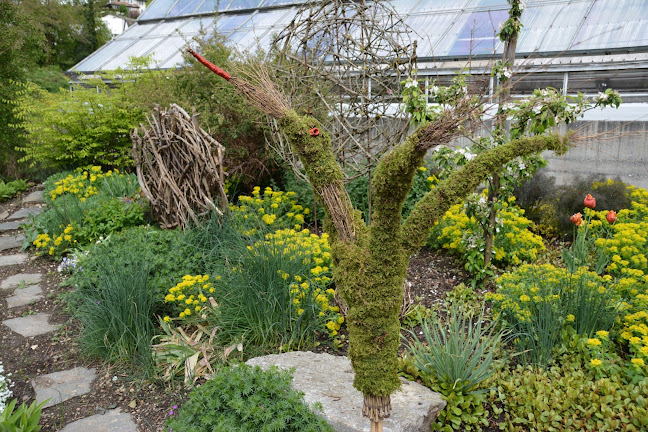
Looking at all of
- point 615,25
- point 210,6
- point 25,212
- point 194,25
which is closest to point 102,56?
point 194,25

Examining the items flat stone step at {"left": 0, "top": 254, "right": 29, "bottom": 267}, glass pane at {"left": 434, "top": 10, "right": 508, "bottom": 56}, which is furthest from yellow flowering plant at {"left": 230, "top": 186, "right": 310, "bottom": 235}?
glass pane at {"left": 434, "top": 10, "right": 508, "bottom": 56}

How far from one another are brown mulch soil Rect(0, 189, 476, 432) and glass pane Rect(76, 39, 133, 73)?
7437 millimetres

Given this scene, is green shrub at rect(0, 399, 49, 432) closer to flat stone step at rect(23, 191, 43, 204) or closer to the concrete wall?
the concrete wall

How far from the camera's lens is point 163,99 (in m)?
6.75

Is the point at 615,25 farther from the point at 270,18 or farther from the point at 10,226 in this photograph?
the point at 10,226

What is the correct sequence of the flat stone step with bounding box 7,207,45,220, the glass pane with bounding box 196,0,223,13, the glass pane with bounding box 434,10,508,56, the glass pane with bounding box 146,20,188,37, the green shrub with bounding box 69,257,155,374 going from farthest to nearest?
the glass pane with bounding box 146,20,188,37 → the glass pane with bounding box 196,0,223,13 → the flat stone step with bounding box 7,207,45,220 → the glass pane with bounding box 434,10,508,56 → the green shrub with bounding box 69,257,155,374

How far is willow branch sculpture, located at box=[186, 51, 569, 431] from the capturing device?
197cm

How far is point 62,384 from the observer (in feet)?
11.2

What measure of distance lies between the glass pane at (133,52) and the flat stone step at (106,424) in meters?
9.52

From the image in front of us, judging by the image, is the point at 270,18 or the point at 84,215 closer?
the point at 84,215

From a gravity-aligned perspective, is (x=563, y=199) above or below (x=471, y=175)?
below

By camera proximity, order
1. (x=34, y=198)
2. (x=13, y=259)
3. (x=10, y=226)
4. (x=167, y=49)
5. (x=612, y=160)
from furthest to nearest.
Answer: (x=167, y=49) < (x=34, y=198) < (x=10, y=226) < (x=13, y=259) < (x=612, y=160)

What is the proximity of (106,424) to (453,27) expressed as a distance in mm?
7565

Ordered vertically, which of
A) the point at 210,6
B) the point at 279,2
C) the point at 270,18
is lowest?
the point at 270,18
